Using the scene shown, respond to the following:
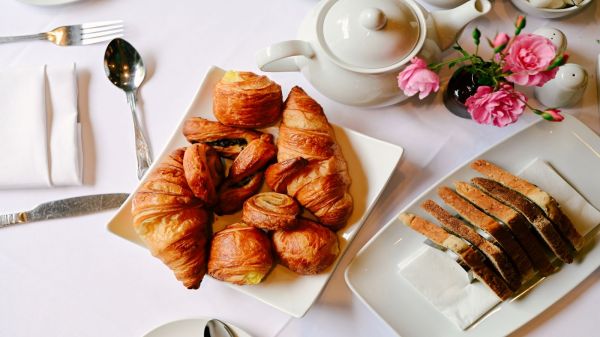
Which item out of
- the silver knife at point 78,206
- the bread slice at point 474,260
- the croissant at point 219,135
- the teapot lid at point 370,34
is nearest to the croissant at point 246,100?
the croissant at point 219,135

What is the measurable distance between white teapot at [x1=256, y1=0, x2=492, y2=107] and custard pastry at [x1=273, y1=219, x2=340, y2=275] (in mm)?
251

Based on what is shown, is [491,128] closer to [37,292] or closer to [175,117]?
[175,117]

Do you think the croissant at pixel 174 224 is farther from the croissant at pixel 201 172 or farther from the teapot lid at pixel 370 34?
the teapot lid at pixel 370 34

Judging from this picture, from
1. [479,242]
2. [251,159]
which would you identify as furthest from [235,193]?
[479,242]

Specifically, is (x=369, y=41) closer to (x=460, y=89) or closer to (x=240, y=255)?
(x=460, y=89)

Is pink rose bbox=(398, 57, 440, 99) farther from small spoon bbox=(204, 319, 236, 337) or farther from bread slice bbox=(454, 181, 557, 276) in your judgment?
small spoon bbox=(204, 319, 236, 337)

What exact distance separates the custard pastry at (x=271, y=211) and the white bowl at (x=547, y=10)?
1.99 feet

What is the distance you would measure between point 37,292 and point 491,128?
940mm

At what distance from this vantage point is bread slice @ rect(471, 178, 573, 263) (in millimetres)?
855

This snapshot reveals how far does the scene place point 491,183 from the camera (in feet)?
2.99

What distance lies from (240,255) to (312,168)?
19 centimetres

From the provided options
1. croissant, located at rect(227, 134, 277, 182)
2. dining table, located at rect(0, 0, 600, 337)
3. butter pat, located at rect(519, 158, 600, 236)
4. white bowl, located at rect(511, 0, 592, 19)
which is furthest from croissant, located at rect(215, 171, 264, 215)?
white bowl, located at rect(511, 0, 592, 19)

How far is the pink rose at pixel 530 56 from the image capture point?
2.33 feet

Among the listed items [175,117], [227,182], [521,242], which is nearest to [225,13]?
[175,117]
